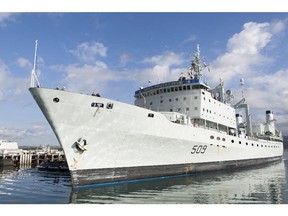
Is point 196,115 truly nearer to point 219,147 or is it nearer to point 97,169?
point 219,147

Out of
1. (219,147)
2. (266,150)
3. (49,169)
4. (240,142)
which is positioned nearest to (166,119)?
(219,147)

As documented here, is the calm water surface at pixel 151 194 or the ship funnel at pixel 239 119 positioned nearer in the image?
the calm water surface at pixel 151 194

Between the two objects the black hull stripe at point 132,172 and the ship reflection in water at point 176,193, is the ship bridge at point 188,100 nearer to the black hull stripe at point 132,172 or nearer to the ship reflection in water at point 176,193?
the black hull stripe at point 132,172

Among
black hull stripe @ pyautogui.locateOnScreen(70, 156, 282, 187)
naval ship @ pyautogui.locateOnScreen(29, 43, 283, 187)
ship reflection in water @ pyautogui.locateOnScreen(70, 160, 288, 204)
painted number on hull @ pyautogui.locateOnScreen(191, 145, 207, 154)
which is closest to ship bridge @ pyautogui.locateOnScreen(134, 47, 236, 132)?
naval ship @ pyautogui.locateOnScreen(29, 43, 283, 187)

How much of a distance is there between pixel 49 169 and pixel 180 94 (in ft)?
51.6

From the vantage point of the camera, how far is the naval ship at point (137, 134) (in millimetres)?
13633

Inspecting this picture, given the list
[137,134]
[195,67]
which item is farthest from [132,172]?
[195,67]

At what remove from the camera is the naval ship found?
537 inches

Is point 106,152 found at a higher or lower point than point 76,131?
lower

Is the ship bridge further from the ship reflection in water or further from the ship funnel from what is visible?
the ship funnel

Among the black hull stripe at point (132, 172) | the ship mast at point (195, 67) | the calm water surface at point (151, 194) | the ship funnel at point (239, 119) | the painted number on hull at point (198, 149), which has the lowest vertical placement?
the calm water surface at point (151, 194)

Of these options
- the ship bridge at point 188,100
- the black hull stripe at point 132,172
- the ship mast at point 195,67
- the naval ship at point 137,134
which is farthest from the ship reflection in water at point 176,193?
the ship mast at point 195,67

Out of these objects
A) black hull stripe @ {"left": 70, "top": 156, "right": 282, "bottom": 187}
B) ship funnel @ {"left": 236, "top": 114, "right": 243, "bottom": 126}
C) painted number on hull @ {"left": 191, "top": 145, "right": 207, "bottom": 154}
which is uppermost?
ship funnel @ {"left": 236, "top": 114, "right": 243, "bottom": 126}

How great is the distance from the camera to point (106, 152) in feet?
47.7
